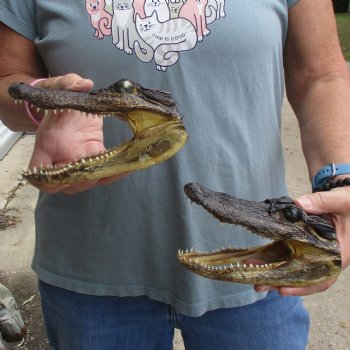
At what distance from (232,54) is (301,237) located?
58 cm

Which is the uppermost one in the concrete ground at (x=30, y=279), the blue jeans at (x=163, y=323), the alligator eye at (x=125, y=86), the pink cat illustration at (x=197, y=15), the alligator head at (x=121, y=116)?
the pink cat illustration at (x=197, y=15)

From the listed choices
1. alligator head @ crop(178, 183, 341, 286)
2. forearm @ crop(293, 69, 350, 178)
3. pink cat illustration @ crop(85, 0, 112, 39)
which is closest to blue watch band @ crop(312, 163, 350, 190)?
forearm @ crop(293, 69, 350, 178)

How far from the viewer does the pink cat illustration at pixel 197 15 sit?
1559 mm

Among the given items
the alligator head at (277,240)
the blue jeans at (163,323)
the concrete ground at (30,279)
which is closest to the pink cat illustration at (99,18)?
the alligator head at (277,240)

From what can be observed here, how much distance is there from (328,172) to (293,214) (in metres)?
0.22

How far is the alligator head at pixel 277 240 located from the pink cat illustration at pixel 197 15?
1.71 feet

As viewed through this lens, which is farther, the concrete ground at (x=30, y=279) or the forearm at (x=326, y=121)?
the concrete ground at (x=30, y=279)

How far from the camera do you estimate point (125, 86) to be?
1.35 m

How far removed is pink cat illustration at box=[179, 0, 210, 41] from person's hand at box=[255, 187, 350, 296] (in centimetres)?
58

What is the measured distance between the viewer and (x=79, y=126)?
139 cm

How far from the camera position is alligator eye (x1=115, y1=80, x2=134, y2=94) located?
53.1 inches

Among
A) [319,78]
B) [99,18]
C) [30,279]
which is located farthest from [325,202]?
[30,279]

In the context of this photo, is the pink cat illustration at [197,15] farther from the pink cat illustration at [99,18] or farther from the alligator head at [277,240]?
the alligator head at [277,240]

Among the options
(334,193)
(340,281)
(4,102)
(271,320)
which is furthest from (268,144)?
(340,281)
